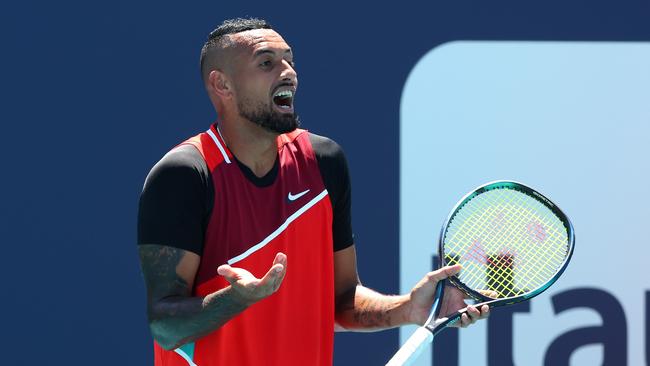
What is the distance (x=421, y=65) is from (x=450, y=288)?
4.46 ft

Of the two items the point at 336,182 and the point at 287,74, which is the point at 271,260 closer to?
the point at 336,182

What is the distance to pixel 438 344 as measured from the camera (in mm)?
3988

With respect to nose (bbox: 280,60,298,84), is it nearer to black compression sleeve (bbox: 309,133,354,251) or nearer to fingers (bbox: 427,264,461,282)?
black compression sleeve (bbox: 309,133,354,251)

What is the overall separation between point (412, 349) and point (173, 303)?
0.52 meters

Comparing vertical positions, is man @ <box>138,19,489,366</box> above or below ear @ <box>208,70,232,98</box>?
below

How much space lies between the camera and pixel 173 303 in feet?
8.39

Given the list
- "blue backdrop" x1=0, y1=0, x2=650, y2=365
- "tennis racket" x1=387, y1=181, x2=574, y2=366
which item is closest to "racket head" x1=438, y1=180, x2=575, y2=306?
"tennis racket" x1=387, y1=181, x2=574, y2=366

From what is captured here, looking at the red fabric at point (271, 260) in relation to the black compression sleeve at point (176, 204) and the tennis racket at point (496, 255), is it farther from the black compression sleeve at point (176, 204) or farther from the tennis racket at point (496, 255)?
the tennis racket at point (496, 255)

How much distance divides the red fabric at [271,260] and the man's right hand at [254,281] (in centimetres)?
22

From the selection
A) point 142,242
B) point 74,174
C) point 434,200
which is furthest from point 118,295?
point 142,242

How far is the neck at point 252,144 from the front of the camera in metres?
2.73

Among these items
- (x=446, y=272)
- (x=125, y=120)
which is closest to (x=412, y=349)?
(x=446, y=272)

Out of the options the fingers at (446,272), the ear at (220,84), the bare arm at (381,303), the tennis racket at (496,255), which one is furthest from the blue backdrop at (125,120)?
the fingers at (446,272)

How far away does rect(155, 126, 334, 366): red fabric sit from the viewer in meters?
2.63
